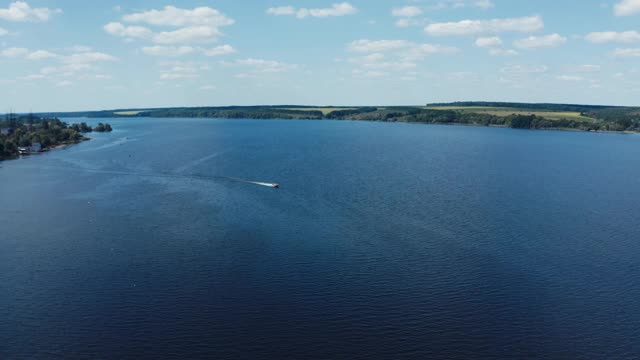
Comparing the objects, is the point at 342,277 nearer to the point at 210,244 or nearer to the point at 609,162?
the point at 210,244

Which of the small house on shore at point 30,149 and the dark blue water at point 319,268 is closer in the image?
the dark blue water at point 319,268

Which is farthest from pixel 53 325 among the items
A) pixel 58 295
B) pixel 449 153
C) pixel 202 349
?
pixel 449 153

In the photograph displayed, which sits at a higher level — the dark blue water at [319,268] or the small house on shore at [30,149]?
the small house on shore at [30,149]

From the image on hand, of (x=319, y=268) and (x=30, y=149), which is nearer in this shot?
(x=319, y=268)

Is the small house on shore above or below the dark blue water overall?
above

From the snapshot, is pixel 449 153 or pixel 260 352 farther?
pixel 449 153

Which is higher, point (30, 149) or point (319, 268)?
point (30, 149)

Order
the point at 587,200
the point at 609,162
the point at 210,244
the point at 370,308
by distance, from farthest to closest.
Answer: the point at 609,162
the point at 587,200
the point at 210,244
the point at 370,308

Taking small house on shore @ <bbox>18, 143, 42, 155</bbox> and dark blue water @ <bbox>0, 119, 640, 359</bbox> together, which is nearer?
dark blue water @ <bbox>0, 119, 640, 359</bbox>
